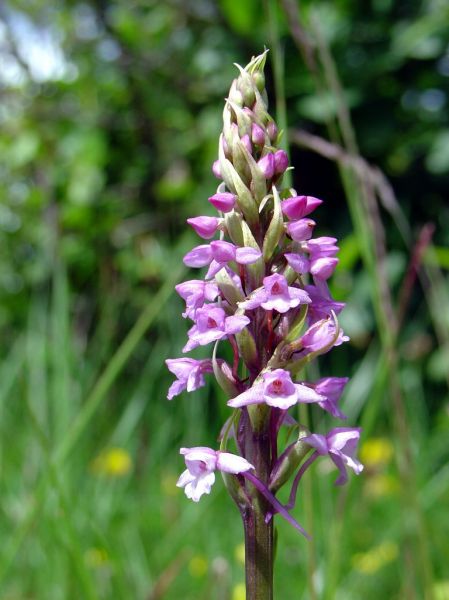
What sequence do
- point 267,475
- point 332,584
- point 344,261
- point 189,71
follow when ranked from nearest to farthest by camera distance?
Answer: point 267,475, point 332,584, point 344,261, point 189,71

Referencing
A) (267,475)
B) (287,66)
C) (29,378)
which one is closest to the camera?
(267,475)

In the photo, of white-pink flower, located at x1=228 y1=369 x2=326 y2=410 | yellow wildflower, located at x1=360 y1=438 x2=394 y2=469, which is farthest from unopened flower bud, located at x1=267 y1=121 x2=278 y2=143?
yellow wildflower, located at x1=360 y1=438 x2=394 y2=469

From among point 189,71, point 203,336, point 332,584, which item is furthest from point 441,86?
point 203,336

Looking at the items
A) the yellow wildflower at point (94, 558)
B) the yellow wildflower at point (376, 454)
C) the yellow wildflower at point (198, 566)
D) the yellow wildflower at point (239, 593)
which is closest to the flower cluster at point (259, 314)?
the yellow wildflower at point (239, 593)

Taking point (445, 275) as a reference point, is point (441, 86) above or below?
above

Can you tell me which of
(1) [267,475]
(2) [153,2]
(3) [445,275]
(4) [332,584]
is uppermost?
(2) [153,2]

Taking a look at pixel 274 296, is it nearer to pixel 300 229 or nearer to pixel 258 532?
pixel 300 229

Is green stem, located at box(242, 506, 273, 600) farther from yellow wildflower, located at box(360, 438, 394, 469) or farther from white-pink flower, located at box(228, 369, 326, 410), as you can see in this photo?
yellow wildflower, located at box(360, 438, 394, 469)

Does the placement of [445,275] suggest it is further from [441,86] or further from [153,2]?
[153,2]

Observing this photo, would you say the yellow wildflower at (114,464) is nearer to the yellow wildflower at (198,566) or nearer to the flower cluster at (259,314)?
the yellow wildflower at (198,566)
